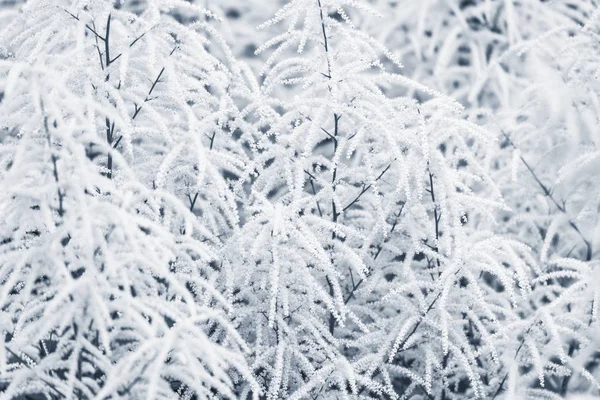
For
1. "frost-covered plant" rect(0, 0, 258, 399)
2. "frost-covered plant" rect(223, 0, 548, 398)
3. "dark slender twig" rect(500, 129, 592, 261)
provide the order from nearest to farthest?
1. "frost-covered plant" rect(0, 0, 258, 399)
2. "frost-covered plant" rect(223, 0, 548, 398)
3. "dark slender twig" rect(500, 129, 592, 261)

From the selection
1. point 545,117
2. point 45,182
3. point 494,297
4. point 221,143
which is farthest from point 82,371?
point 545,117

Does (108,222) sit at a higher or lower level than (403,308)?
higher

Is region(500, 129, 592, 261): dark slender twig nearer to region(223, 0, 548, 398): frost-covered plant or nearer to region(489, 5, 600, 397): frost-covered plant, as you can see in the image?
region(489, 5, 600, 397): frost-covered plant

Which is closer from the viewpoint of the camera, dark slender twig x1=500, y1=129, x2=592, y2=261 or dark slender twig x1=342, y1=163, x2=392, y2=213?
dark slender twig x1=342, y1=163, x2=392, y2=213

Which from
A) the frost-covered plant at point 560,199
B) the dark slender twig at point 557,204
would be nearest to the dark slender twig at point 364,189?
A: the frost-covered plant at point 560,199

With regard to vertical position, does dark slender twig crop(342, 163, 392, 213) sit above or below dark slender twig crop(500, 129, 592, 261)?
above

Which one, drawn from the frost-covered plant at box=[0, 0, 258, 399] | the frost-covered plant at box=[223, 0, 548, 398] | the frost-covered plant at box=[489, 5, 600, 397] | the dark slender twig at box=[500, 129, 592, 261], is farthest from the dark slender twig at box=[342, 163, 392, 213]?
the dark slender twig at box=[500, 129, 592, 261]

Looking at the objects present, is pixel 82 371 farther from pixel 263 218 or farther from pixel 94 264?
pixel 263 218

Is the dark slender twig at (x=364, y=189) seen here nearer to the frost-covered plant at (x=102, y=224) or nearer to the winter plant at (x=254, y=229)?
the winter plant at (x=254, y=229)

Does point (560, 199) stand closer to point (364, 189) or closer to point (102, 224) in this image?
point (364, 189)
